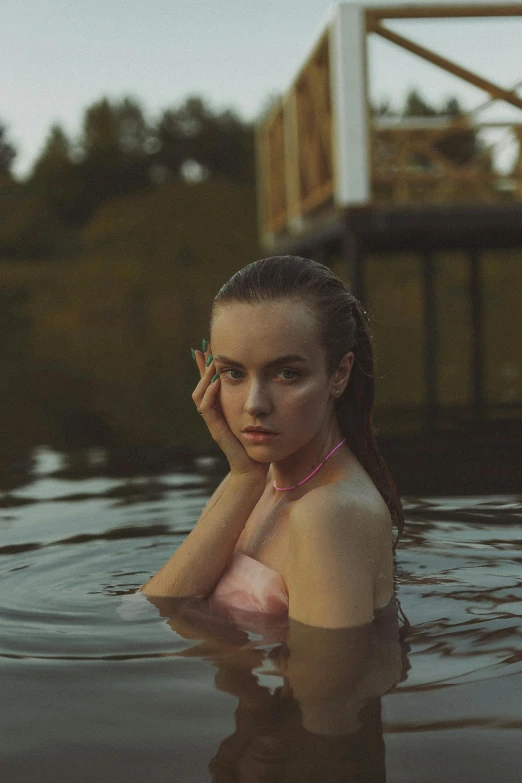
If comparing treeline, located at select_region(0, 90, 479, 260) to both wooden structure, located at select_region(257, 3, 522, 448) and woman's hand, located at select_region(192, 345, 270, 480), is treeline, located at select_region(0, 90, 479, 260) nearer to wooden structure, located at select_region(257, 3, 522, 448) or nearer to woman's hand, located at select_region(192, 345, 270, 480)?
wooden structure, located at select_region(257, 3, 522, 448)

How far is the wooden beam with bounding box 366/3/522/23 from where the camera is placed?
8.93m

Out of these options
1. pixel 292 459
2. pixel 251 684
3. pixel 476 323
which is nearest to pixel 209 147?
pixel 476 323

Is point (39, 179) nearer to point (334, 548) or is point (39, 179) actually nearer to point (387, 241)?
point (387, 241)

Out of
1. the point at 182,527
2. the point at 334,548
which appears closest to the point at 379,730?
the point at 334,548

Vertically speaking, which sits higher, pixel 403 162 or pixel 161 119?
pixel 161 119

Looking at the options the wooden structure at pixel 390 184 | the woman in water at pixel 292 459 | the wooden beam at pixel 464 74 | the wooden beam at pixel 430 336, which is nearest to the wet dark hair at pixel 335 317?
the woman in water at pixel 292 459

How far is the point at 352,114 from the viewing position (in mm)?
9070

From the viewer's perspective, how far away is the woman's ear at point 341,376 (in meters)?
2.67

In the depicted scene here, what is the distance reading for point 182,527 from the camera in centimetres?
432

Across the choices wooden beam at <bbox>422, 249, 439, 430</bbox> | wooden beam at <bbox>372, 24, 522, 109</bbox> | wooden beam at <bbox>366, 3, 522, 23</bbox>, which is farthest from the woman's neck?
wooden beam at <bbox>366, 3, 522, 23</bbox>

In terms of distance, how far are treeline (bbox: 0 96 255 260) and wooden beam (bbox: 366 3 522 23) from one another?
43.5 meters

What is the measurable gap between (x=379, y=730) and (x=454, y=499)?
2942 mm

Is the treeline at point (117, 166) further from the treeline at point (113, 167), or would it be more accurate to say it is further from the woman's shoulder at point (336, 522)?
the woman's shoulder at point (336, 522)

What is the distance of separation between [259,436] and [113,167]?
201ft
